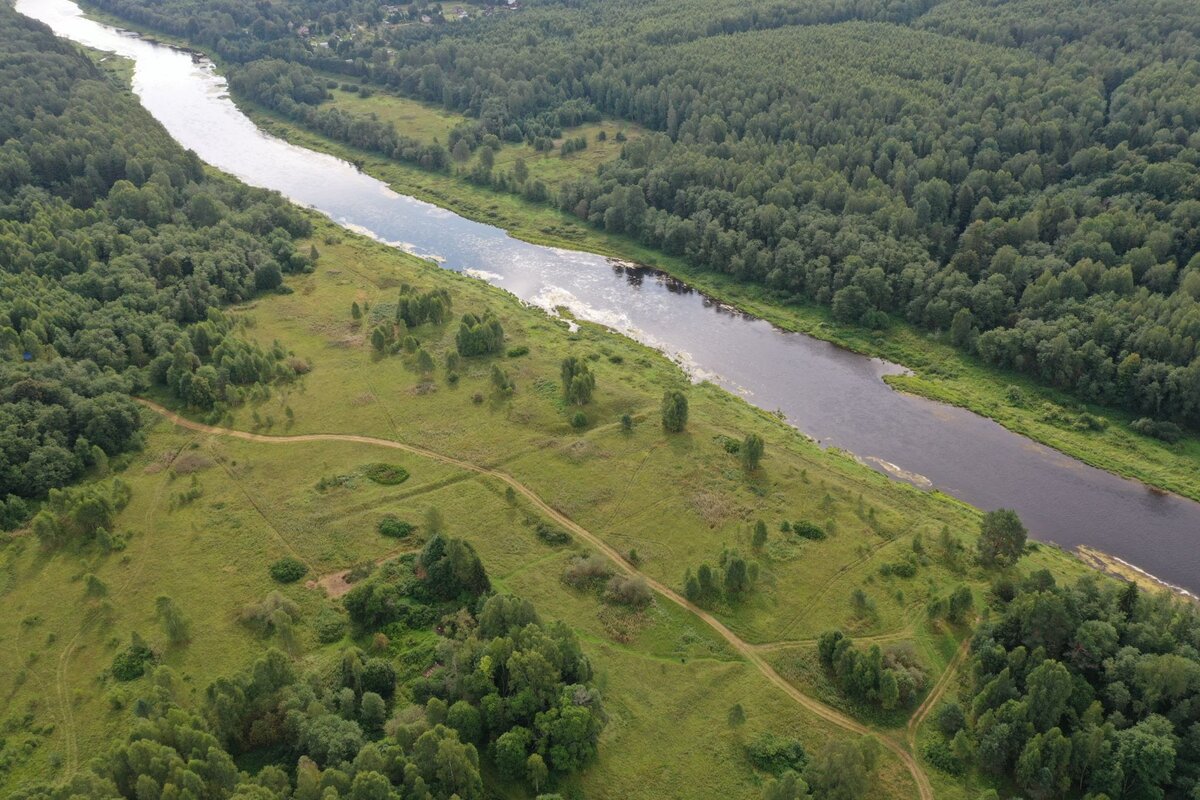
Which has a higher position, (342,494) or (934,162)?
(934,162)

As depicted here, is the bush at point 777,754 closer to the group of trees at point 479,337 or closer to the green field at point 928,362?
the green field at point 928,362

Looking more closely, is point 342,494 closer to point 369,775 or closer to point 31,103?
point 369,775

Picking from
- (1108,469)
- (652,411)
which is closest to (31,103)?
(652,411)

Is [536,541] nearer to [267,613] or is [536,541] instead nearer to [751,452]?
[267,613]

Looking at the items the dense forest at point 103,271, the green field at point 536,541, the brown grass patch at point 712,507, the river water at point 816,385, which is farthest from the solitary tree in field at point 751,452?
the dense forest at point 103,271

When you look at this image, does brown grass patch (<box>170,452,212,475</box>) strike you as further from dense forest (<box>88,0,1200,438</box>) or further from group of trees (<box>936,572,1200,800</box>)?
dense forest (<box>88,0,1200,438</box>)

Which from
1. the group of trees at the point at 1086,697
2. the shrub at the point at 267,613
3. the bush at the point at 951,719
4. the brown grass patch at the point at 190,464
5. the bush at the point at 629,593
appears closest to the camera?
the group of trees at the point at 1086,697
